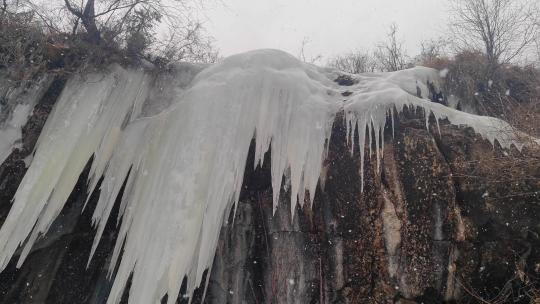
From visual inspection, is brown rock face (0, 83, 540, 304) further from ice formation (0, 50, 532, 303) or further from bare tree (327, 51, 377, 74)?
bare tree (327, 51, 377, 74)

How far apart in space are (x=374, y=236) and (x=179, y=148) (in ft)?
8.68

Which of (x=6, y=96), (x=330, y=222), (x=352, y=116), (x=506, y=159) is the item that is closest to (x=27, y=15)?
(x=6, y=96)

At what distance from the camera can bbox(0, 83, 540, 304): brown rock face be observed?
4.25 m

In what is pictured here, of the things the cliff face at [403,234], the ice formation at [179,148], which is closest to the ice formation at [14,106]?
the ice formation at [179,148]

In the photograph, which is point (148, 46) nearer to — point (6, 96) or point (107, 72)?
point (107, 72)

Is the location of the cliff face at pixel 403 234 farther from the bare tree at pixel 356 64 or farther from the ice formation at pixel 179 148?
the bare tree at pixel 356 64

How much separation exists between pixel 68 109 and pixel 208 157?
6.93ft

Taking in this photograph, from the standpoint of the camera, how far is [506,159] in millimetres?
4547

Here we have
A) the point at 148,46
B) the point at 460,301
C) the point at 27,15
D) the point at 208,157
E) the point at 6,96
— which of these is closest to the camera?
the point at 460,301

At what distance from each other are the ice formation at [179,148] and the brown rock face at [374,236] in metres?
0.30

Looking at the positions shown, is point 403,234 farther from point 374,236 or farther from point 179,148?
point 179,148

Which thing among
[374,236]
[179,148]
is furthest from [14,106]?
[374,236]

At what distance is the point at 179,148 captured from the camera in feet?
14.8

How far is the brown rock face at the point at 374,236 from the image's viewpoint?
425 cm
